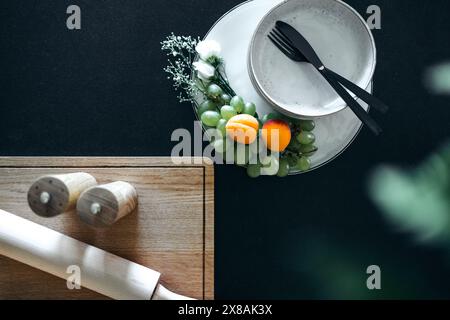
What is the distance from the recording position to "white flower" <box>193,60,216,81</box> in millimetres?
887

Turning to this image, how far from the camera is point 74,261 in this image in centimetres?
79

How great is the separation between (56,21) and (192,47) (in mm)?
301

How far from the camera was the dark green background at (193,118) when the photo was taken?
1055 mm

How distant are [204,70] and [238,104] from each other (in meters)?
0.10

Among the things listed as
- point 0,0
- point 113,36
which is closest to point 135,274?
point 113,36

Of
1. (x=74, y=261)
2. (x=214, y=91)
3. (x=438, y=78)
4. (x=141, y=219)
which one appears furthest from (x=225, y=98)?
(x=438, y=78)

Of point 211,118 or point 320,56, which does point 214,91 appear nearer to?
point 211,118

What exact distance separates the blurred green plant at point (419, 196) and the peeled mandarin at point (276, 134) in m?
0.32

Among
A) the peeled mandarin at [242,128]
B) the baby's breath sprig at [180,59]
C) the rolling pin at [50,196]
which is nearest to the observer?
the rolling pin at [50,196]

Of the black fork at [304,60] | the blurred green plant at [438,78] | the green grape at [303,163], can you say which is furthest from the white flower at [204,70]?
the blurred green plant at [438,78]

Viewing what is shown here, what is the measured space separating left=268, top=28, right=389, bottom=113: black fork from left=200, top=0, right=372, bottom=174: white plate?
0.07 m

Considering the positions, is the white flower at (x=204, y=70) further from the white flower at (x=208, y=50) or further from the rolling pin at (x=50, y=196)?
the rolling pin at (x=50, y=196)

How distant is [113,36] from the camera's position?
1.06 meters

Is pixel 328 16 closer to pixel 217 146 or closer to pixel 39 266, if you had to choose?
pixel 217 146
